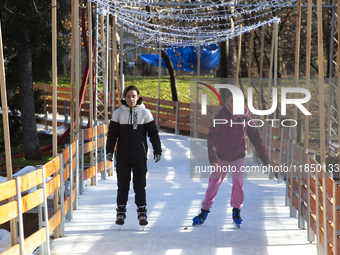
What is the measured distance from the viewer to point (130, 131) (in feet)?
18.2

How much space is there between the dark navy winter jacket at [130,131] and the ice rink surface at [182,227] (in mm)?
910

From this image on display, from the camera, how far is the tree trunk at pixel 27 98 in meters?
12.2

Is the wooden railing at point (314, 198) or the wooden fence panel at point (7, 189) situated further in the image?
the wooden railing at point (314, 198)

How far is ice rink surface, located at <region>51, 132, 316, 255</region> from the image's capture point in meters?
4.98

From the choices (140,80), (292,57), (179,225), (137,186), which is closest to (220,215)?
(179,225)

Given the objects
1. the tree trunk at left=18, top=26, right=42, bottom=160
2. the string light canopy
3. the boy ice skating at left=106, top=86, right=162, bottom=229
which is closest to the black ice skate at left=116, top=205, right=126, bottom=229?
the boy ice skating at left=106, top=86, right=162, bottom=229

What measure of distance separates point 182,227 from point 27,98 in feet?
26.0

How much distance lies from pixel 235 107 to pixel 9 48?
7.92 m

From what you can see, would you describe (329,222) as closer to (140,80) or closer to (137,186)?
(137,186)

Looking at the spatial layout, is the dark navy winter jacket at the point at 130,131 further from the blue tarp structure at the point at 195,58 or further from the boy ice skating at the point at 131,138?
the blue tarp structure at the point at 195,58

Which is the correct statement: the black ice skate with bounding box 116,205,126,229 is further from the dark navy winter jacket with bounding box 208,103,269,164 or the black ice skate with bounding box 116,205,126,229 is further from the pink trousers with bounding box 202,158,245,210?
the dark navy winter jacket with bounding box 208,103,269,164

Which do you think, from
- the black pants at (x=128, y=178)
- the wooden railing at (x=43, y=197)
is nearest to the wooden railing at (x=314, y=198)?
the black pants at (x=128, y=178)

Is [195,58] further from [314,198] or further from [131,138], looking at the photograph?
[314,198]

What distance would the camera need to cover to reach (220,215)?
638 cm
